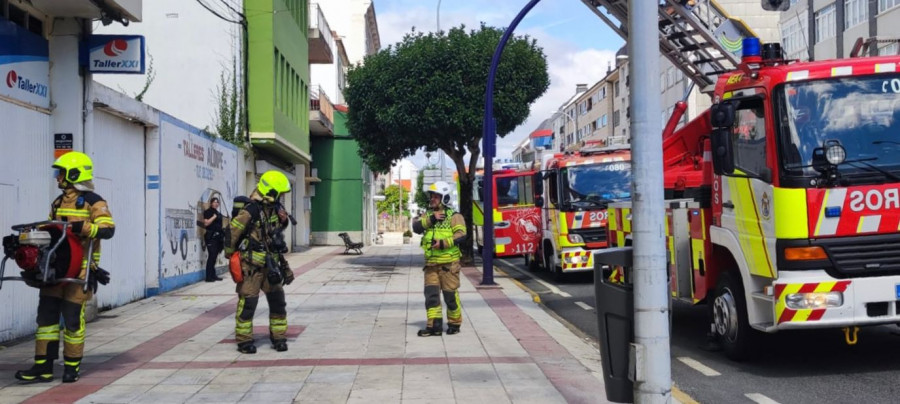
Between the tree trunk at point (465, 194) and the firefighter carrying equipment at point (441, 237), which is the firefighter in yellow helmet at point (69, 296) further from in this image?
the tree trunk at point (465, 194)

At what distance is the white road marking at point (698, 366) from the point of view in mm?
7762

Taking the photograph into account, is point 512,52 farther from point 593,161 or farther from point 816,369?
point 816,369

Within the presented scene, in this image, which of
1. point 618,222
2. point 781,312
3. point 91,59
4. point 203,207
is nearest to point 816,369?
point 781,312

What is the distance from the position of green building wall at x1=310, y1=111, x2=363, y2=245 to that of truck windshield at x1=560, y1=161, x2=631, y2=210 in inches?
1030

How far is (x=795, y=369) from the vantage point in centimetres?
782

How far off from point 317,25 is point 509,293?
21.6 metres

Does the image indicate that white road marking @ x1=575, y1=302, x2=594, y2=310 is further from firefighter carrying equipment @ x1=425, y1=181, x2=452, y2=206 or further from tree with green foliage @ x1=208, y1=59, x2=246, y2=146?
tree with green foliage @ x1=208, y1=59, x2=246, y2=146

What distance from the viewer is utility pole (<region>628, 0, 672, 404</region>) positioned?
15.7ft

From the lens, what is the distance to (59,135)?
10.6 m

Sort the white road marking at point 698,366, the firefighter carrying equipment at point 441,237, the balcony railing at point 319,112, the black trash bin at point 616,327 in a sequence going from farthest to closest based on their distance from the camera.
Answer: the balcony railing at point 319,112 < the firefighter carrying equipment at point 441,237 < the white road marking at point 698,366 < the black trash bin at point 616,327

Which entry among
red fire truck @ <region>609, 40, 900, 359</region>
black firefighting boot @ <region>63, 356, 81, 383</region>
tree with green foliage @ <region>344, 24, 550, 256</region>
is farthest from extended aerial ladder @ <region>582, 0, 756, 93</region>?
tree with green foliage @ <region>344, 24, 550, 256</region>

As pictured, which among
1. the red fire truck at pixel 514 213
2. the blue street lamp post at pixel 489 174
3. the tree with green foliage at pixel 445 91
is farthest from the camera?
the tree with green foliage at pixel 445 91

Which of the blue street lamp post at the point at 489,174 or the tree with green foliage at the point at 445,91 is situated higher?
the tree with green foliage at the point at 445,91

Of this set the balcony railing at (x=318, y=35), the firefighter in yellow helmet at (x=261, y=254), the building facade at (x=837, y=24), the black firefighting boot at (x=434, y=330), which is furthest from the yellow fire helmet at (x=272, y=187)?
→ the balcony railing at (x=318, y=35)
